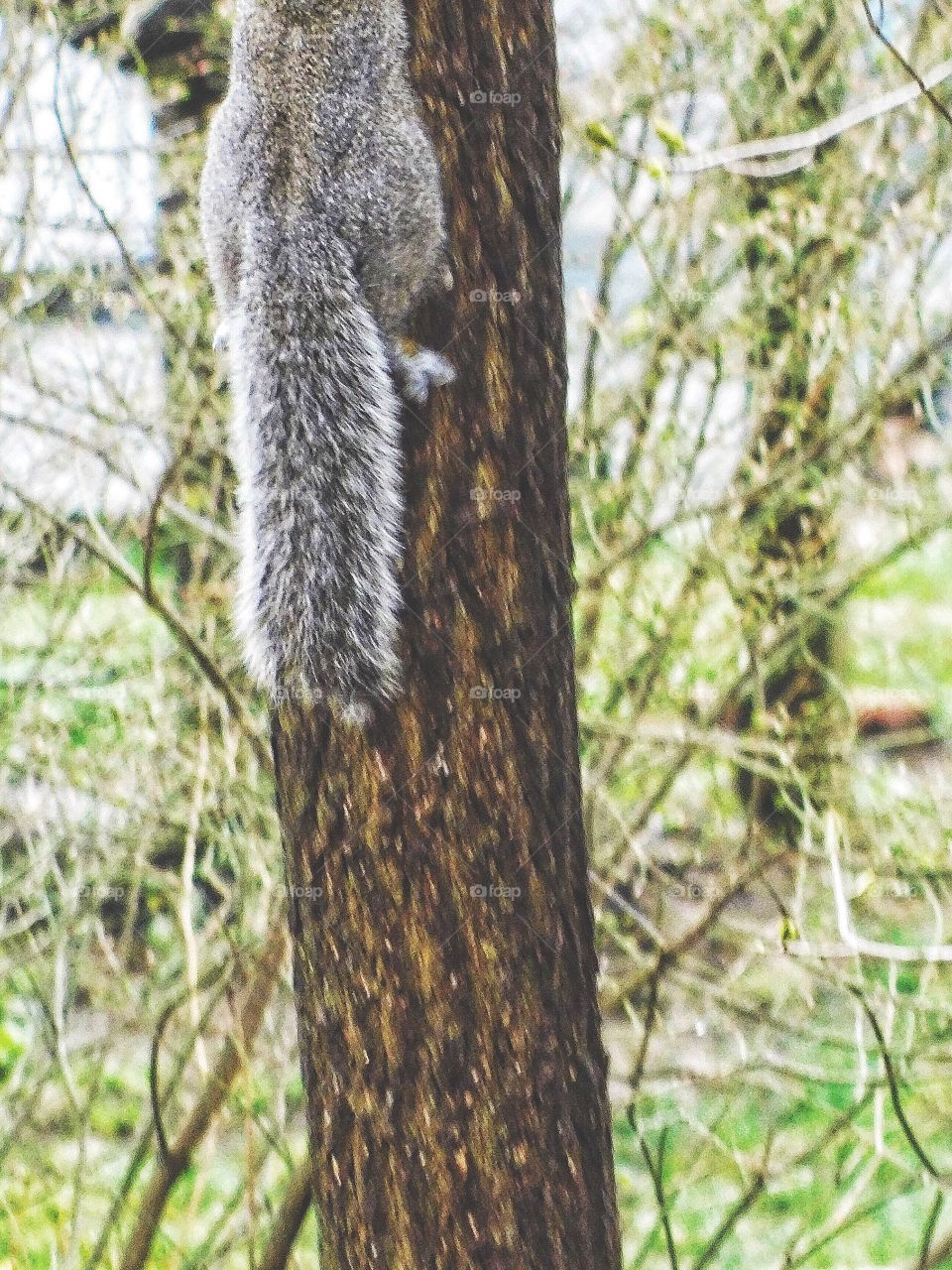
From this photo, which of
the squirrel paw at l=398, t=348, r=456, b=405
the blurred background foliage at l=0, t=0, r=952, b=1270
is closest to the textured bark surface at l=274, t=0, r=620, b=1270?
the squirrel paw at l=398, t=348, r=456, b=405

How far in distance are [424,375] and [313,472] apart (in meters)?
0.22

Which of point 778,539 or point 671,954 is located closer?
point 671,954

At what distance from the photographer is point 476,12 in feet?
5.62

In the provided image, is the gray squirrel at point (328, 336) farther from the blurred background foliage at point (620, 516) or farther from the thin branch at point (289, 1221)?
the thin branch at point (289, 1221)

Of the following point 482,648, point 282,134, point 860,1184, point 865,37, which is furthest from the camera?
point 865,37

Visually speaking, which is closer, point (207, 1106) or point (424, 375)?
point (424, 375)

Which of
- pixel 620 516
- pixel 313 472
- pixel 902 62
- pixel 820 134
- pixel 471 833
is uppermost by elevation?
pixel 820 134

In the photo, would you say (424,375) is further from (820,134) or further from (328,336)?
(820,134)

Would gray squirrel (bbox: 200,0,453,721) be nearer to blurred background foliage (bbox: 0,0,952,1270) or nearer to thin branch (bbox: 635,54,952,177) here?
thin branch (bbox: 635,54,952,177)

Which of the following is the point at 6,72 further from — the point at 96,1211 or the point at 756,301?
the point at 96,1211

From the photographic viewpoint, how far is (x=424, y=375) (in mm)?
1674

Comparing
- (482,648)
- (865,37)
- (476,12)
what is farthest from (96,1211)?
(865,37)

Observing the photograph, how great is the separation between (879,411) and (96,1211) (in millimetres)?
3166

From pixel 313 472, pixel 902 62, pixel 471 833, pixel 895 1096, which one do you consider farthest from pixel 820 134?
pixel 895 1096
